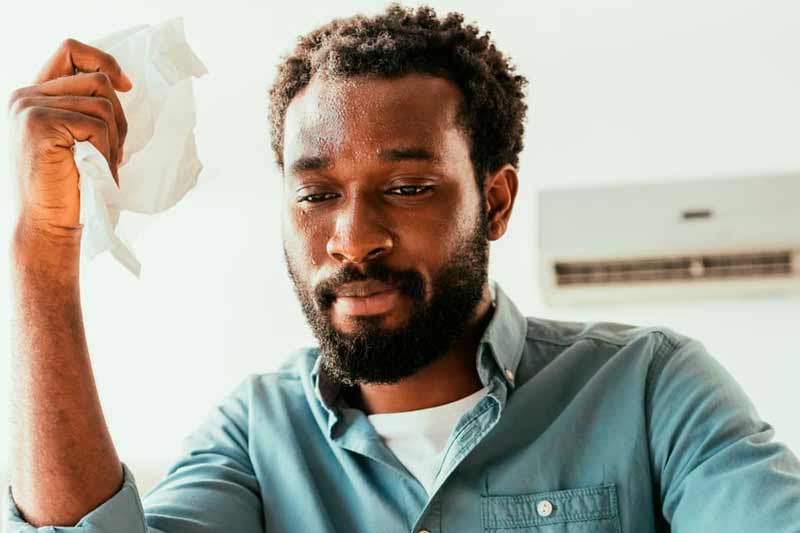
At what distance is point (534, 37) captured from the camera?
3.21 metres

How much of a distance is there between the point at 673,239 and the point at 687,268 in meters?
0.13

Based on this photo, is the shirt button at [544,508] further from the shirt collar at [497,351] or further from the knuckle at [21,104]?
the knuckle at [21,104]

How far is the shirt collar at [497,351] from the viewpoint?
56.8 inches

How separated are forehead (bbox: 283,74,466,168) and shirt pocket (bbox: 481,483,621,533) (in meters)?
0.44

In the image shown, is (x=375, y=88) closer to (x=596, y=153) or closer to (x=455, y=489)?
(x=455, y=489)

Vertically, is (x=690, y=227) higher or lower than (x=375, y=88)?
lower

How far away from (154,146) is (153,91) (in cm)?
7

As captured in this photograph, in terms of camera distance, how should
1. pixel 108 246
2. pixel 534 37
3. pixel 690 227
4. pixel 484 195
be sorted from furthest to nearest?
pixel 690 227
pixel 534 37
pixel 484 195
pixel 108 246

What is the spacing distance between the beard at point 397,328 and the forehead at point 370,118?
0.47 ft

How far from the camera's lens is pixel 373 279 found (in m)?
1.34

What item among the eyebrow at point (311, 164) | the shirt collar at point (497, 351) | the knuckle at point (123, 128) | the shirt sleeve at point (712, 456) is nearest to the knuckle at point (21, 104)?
the knuckle at point (123, 128)

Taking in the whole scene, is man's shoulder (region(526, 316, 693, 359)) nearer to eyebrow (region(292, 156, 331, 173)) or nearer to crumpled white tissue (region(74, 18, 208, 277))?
eyebrow (region(292, 156, 331, 173))

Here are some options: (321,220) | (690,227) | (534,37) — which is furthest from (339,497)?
(690,227)

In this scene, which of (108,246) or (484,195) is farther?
(484,195)
